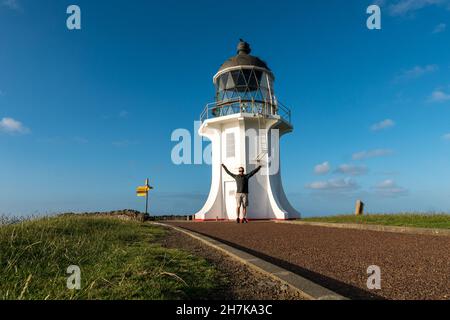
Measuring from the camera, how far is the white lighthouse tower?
20.1 metres

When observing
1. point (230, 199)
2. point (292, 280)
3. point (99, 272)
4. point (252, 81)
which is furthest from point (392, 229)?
point (252, 81)

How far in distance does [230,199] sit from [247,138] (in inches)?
153

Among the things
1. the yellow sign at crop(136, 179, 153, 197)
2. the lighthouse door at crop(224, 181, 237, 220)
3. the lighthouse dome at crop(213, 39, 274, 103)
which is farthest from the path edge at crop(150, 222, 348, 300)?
the yellow sign at crop(136, 179, 153, 197)

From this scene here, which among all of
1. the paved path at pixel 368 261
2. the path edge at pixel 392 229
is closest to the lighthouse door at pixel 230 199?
the path edge at pixel 392 229

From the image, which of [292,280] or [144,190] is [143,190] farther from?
[292,280]

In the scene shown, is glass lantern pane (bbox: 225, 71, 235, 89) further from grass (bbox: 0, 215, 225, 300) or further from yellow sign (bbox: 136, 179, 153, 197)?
grass (bbox: 0, 215, 225, 300)

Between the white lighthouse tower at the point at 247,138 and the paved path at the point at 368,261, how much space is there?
11.7 m

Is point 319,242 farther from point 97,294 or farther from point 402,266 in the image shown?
point 97,294

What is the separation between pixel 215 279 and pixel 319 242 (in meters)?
4.52

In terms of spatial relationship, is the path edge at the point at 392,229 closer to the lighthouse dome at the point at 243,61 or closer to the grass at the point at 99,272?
the grass at the point at 99,272

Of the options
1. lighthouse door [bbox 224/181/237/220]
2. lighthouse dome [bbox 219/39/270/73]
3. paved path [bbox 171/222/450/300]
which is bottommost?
paved path [bbox 171/222/450/300]

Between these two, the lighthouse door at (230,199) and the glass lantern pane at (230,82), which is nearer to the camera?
the lighthouse door at (230,199)

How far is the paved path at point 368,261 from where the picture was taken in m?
3.82

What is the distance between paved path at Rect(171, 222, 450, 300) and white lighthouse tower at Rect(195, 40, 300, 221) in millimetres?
11686
